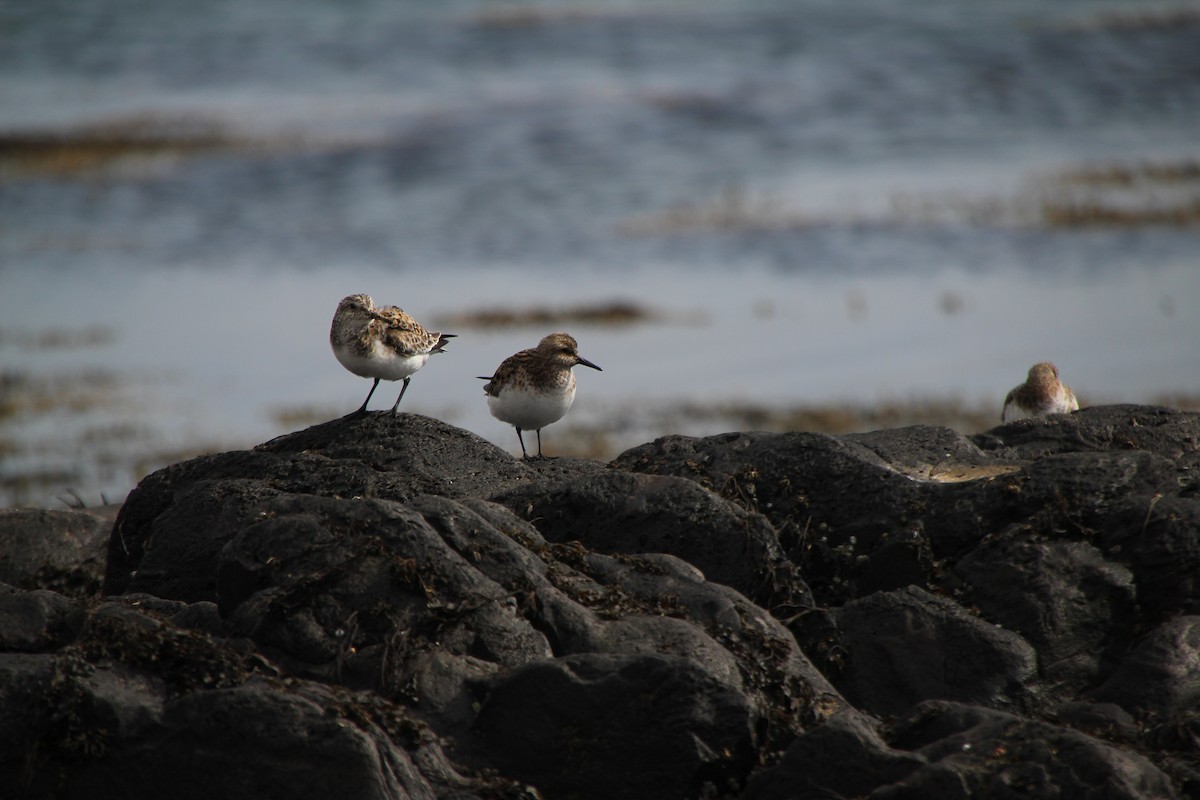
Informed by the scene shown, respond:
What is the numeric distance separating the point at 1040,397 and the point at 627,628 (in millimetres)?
6657

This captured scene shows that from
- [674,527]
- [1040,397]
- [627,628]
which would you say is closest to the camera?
[627,628]

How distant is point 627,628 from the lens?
768cm

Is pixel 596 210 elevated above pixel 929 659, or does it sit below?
above

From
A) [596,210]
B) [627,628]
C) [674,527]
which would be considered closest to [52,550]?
[674,527]

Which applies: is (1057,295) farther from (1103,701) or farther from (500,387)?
(1103,701)

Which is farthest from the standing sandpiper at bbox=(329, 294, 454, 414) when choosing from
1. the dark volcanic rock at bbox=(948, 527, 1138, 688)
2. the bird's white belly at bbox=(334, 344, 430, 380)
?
the dark volcanic rock at bbox=(948, 527, 1138, 688)

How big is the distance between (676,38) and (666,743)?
49.7 m

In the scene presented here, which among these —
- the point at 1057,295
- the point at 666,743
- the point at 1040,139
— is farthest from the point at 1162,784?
the point at 1040,139

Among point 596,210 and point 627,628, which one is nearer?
point 627,628

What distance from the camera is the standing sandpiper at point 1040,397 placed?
13.0 meters

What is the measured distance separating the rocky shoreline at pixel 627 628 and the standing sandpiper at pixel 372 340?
487 mm

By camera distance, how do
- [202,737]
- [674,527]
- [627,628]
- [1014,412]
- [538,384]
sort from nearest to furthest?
[202,737] < [627,628] < [674,527] < [538,384] < [1014,412]

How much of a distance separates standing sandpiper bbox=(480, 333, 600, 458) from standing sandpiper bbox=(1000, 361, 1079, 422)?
436 centimetres

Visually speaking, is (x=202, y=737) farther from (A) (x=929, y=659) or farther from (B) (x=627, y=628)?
(A) (x=929, y=659)
